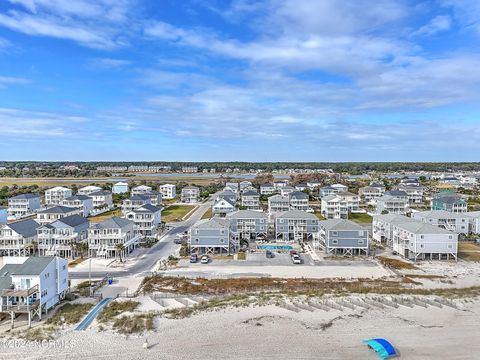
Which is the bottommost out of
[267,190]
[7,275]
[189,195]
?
[7,275]

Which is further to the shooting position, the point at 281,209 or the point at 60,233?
the point at 281,209

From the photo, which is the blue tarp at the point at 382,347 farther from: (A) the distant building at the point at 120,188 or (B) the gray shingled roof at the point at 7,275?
(A) the distant building at the point at 120,188

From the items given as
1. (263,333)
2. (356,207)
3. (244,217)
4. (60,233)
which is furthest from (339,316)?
(356,207)

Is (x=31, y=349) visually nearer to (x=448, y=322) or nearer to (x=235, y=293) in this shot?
(x=235, y=293)

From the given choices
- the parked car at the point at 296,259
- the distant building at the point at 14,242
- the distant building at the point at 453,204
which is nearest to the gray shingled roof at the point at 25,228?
the distant building at the point at 14,242

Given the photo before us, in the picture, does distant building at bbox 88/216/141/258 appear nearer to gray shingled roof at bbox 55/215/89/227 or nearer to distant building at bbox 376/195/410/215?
gray shingled roof at bbox 55/215/89/227

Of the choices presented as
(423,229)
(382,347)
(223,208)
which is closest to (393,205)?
(423,229)

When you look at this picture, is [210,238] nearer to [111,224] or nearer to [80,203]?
[111,224]
